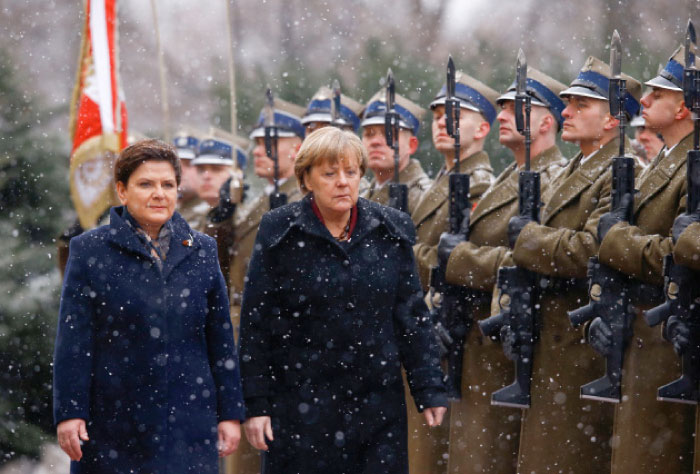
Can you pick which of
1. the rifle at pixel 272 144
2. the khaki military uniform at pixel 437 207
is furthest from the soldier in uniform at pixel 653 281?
the rifle at pixel 272 144

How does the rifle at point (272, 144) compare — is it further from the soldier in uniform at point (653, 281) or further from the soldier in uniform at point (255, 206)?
the soldier in uniform at point (653, 281)

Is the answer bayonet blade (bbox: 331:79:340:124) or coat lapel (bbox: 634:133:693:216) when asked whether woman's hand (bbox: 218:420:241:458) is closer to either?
coat lapel (bbox: 634:133:693:216)

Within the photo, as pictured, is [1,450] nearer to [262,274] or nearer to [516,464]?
[516,464]

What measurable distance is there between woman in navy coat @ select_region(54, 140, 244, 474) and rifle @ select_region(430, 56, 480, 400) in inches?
82.9

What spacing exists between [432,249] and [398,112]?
107 cm

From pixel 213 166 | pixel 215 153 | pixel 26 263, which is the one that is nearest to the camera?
pixel 26 263

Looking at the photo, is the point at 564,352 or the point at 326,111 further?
the point at 326,111

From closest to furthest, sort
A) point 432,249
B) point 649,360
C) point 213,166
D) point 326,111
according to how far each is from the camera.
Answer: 1. point 649,360
2. point 432,249
3. point 326,111
4. point 213,166

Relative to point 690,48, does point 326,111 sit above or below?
above

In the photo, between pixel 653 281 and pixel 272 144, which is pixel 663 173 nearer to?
pixel 653 281

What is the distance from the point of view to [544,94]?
22.7ft

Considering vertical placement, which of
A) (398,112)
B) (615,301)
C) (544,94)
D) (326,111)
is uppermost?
(326,111)

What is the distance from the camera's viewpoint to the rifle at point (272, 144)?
27.1ft

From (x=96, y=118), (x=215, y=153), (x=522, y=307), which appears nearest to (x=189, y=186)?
(x=215, y=153)
